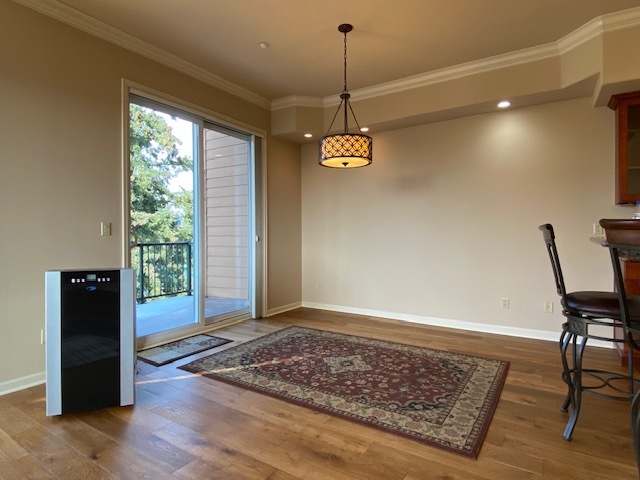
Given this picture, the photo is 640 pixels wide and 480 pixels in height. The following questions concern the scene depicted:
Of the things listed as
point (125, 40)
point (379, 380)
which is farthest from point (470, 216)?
point (125, 40)

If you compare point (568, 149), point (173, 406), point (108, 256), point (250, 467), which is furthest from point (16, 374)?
point (568, 149)

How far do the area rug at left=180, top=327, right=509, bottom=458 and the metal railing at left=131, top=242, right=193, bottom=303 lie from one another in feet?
3.75

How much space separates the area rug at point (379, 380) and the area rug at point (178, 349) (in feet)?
0.81

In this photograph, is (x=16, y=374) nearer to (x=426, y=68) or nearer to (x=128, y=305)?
(x=128, y=305)

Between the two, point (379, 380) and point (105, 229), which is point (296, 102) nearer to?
point (105, 229)

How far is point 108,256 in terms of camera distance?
3.12 metres

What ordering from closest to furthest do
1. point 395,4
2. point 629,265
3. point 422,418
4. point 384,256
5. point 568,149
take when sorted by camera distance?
point 422,418
point 395,4
point 629,265
point 568,149
point 384,256

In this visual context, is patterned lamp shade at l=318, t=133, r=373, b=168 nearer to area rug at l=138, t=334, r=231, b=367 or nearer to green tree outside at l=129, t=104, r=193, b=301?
green tree outside at l=129, t=104, r=193, b=301

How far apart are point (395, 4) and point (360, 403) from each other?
117 inches

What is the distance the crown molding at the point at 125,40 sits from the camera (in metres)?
2.74

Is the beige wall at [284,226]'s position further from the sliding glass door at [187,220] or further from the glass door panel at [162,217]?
the glass door panel at [162,217]

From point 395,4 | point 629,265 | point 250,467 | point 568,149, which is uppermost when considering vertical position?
point 395,4

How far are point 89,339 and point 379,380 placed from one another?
2027 millimetres

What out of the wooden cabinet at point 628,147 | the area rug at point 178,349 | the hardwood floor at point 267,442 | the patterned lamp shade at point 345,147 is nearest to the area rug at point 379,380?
the hardwood floor at point 267,442
